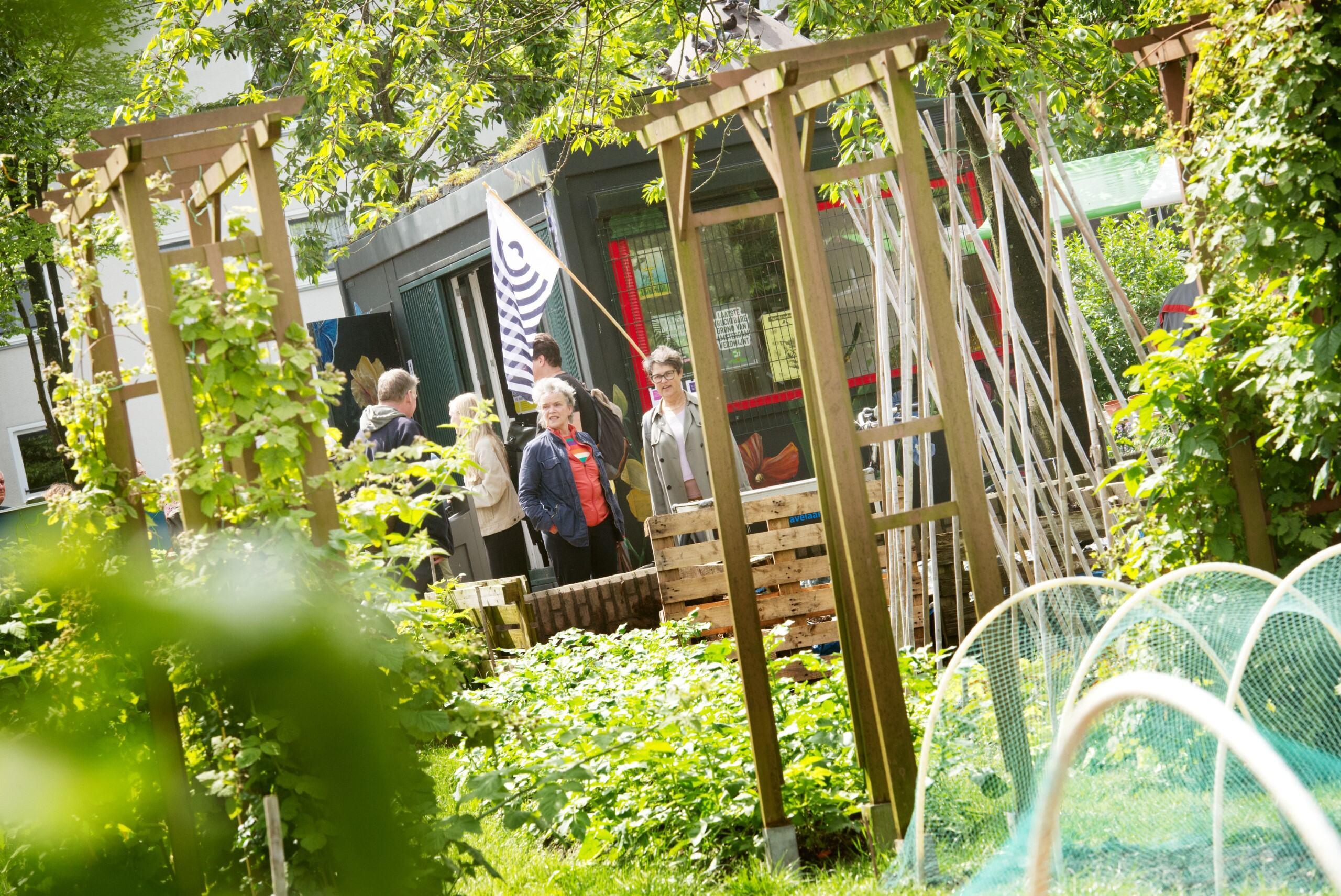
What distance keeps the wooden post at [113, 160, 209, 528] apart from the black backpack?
18.2 feet

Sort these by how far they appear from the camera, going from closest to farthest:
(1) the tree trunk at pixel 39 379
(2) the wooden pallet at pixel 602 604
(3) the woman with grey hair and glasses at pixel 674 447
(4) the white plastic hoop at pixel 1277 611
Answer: (4) the white plastic hoop at pixel 1277 611 < (2) the wooden pallet at pixel 602 604 < (3) the woman with grey hair and glasses at pixel 674 447 < (1) the tree trunk at pixel 39 379

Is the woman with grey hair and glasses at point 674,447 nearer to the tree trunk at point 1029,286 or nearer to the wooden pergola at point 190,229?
the tree trunk at point 1029,286

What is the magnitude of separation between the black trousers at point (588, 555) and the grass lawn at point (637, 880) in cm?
342

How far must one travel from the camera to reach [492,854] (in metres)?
3.96

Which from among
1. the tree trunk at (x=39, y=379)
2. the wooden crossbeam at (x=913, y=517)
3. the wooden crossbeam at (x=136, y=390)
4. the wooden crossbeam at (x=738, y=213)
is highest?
the tree trunk at (x=39, y=379)

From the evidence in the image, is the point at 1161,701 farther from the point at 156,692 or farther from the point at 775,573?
the point at 775,573

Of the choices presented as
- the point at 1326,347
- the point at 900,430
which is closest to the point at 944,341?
the point at 900,430

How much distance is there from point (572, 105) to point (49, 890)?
6612 mm

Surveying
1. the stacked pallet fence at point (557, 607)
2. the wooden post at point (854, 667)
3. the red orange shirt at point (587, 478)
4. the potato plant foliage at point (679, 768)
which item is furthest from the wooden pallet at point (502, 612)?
the wooden post at point (854, 667)

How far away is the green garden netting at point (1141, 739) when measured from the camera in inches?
86.3

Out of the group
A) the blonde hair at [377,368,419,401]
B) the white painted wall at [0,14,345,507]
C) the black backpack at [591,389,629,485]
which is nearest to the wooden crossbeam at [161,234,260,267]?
the blonde hair at [377,368,419,401]

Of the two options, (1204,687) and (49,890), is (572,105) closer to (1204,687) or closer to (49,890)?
(1204,687)

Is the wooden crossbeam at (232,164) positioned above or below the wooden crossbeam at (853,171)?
above

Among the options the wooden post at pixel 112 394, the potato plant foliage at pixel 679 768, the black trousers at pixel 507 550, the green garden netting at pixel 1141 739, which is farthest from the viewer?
the black trousers at pixel 507 550
